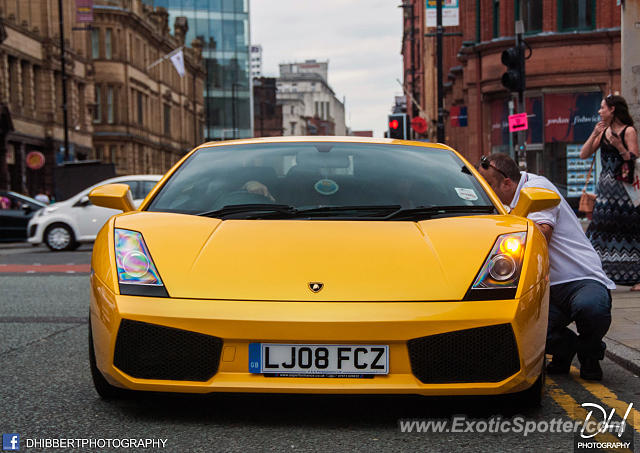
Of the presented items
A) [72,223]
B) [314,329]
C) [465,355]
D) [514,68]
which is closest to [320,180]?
[314,329]

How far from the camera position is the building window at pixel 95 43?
66.6m

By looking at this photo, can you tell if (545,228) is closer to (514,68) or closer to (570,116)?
(514,68)

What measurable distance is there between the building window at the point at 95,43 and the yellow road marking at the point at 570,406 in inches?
2563

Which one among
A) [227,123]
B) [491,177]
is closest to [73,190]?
[491,177]

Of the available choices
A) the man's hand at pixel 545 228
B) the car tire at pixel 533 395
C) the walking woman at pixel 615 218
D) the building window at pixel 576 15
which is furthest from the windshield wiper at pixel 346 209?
the building window at pixel 576 15

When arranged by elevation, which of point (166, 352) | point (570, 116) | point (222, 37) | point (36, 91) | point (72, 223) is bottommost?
point (72, 223)

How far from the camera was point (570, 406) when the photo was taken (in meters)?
4.48

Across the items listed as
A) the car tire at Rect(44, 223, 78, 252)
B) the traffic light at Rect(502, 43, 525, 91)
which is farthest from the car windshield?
the car tire at Rect(44, 223, 78, 252)

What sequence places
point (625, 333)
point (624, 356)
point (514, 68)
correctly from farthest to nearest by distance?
point (514, 68) → point (625, 333) → point (624, 356)

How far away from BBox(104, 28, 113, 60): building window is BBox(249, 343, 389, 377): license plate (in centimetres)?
6561

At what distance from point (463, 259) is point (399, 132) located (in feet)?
89.8

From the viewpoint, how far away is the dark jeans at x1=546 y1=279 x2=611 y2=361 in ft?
16.4

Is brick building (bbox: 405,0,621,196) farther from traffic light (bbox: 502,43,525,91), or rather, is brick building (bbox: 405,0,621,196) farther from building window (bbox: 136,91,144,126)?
building window (bbox: 136,91,144,126)

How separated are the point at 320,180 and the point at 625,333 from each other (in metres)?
2.94
